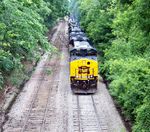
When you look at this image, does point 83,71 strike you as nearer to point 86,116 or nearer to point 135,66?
point 86,116

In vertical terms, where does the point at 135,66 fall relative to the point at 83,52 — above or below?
below

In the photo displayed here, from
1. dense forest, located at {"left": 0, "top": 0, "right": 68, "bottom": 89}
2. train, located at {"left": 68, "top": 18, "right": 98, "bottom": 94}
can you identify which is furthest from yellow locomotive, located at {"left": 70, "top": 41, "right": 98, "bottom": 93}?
dense forest, located at {"left": 0, "top": 0, "right": 68, "bottom": 89}

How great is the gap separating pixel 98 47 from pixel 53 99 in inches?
537

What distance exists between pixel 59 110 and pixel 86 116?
2.15m

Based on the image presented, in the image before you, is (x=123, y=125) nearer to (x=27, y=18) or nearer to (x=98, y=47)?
(x=27, y=18)

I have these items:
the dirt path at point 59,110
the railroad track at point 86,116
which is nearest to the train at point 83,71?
the dirt path at point 59,110

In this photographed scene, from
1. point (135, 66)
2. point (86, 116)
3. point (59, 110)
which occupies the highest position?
point (135, 66)

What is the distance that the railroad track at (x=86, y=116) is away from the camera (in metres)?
21.3

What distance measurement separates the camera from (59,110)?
2478 cm

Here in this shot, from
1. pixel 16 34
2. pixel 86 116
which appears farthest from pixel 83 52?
pixel 16 34

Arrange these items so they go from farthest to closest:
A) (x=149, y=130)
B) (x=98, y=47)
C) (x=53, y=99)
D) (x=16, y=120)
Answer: (x=98, y=47) < (x=53, y=99) < (x=16, y=120) < (x=149, y=130)

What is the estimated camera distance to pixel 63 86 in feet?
→ 105

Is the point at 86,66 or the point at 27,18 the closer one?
the point at 27,18

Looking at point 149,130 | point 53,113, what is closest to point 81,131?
point 53,113
